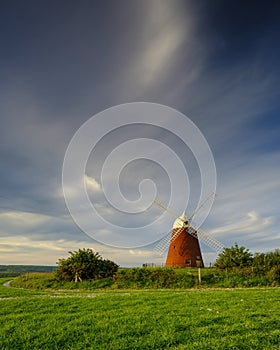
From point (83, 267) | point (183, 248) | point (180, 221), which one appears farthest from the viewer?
point (180, 221)

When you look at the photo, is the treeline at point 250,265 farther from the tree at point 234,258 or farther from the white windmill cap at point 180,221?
the white windmill cap at point 180,221

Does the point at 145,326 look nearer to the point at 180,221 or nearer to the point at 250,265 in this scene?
the point at 250,265

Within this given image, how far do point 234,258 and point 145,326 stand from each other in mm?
25842

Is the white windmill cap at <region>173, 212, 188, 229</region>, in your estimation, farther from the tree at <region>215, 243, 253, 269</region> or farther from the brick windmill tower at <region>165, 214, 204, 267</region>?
the tree at <region>215, 243, 253, 269</region>

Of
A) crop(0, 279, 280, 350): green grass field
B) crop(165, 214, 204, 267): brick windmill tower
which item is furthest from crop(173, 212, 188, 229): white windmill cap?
crop(0, 279, 280, 350): green grass field

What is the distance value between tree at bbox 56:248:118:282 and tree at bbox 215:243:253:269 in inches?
464

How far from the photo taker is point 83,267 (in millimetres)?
29094

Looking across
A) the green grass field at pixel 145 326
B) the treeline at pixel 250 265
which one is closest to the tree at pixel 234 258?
the treeline at pixel 250 265

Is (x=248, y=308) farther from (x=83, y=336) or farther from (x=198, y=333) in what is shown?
(x=83, y=336)

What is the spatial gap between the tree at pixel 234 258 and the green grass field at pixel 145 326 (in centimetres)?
2096

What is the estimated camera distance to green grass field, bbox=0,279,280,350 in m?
6.34

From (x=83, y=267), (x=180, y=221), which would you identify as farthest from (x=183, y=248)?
(x=83, y=267)

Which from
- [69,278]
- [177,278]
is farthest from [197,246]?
[69,278]

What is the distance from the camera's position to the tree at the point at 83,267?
29256 mm
